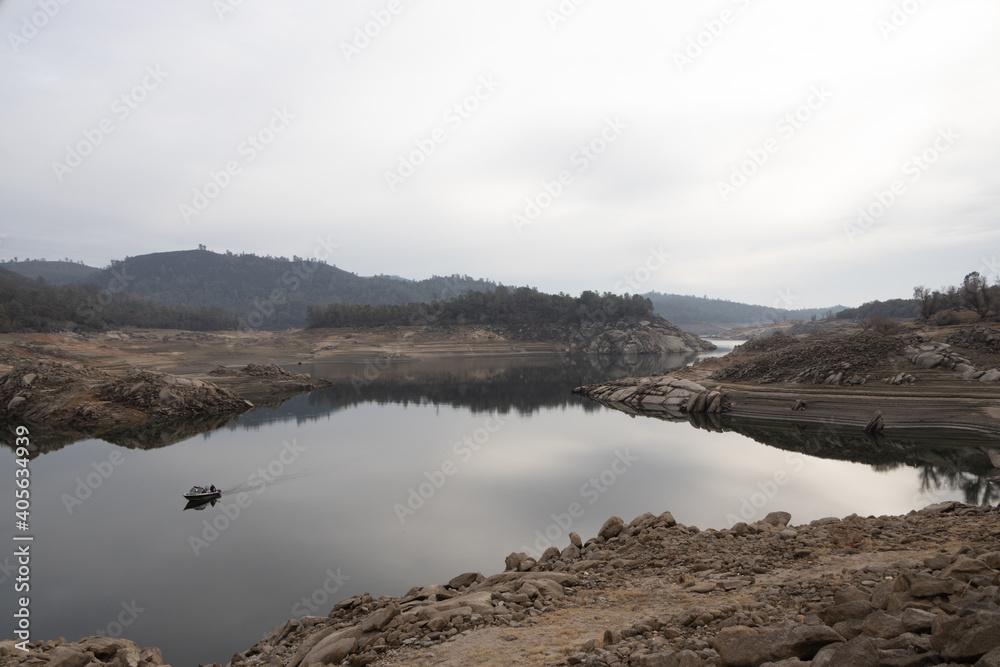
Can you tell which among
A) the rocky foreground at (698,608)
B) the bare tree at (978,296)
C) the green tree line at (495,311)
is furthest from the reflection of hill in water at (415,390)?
the bare tree at (978,296)

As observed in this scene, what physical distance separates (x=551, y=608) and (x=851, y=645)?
4677 mm

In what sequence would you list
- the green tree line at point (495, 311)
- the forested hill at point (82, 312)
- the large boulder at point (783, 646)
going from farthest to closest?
the green tree line at point (495, 311) → the forested hill at point (82, 312) → the large boulder at point (783, 646)

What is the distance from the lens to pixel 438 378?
5578 cm

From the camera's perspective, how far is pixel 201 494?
17.8 meters

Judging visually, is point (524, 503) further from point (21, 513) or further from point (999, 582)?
point (21, 513)

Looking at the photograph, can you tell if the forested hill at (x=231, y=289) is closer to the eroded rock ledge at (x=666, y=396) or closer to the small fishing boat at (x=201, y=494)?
the eroded rock ledge at (x=666, y=396)

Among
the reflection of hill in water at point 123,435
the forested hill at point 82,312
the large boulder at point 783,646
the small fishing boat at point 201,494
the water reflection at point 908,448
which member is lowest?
the reflection of hill in water at point 123,435

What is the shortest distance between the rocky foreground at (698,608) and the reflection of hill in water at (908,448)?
774 centimetres

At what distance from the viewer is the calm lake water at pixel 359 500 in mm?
11547

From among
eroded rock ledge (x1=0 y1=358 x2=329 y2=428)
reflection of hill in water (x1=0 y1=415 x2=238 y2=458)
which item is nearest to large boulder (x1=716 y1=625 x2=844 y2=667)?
reflection of hill in water (x1=0 y1=415 x2=238 y2=458)

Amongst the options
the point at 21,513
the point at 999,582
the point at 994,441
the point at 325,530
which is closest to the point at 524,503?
the point at 325,530

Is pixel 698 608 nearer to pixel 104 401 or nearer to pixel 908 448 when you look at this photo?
pixel 908 448

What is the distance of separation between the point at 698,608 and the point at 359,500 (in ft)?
44.8

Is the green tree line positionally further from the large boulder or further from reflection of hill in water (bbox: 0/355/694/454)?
the large boulder
